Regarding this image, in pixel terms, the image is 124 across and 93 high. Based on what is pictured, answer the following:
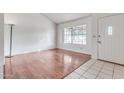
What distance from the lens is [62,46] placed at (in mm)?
7559

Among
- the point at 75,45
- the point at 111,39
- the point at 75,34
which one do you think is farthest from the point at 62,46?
the point at 111,39

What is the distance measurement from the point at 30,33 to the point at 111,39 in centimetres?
443

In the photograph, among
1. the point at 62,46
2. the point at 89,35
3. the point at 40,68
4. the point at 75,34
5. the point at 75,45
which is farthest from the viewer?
the point at 62,46

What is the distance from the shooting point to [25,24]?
5.82 meters

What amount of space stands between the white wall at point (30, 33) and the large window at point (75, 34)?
1.21m

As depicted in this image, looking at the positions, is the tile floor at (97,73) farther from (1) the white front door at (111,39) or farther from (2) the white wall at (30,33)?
(2) the white wall at (30,33)

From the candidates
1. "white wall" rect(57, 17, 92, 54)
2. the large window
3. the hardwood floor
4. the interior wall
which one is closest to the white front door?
the interior wall

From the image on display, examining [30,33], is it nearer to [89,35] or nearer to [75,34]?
[75,34]

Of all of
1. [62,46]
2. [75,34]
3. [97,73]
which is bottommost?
[97,73]

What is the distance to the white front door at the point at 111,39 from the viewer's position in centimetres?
334

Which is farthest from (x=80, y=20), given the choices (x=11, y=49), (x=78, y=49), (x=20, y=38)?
(x=11, y=49)
